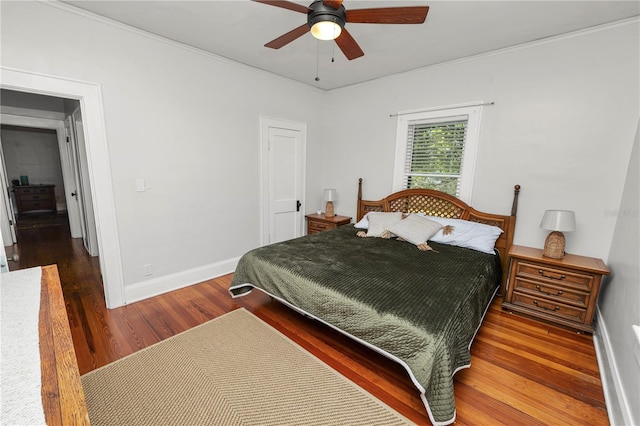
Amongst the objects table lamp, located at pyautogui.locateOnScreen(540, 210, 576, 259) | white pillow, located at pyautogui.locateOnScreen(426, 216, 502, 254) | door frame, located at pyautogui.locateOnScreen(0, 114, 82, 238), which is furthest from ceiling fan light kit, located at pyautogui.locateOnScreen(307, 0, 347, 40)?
door frame, located at pyautogui.locateOnScreen(0, 114, 82, 238)

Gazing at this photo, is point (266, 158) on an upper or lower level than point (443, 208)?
upper

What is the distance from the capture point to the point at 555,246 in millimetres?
2459

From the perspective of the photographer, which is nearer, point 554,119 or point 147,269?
point 554,119

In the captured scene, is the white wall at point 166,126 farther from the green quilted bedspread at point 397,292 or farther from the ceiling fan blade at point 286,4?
the ceiling fan blade at point 286,4

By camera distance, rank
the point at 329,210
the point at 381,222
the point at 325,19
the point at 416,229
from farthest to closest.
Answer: the point at 329,210 < the point at 381,222 < the point at 416,229 < the point at 325,19

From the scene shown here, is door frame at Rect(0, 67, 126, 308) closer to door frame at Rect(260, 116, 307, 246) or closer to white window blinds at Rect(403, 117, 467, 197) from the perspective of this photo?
door frame at Rect(260, 116, 307, 246)

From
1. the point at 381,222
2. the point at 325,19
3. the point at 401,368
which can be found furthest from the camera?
the point at 381,222

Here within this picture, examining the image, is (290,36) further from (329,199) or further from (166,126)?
(329,199)

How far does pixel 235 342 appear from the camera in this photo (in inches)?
85.4

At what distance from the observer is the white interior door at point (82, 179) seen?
3.40m

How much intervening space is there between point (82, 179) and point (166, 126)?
6.53 feet

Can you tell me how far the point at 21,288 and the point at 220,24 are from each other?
7.96ft

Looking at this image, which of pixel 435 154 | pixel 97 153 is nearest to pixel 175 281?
pixel 97 153

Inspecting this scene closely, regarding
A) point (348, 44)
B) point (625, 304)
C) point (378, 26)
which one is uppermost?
point (378, 26)
